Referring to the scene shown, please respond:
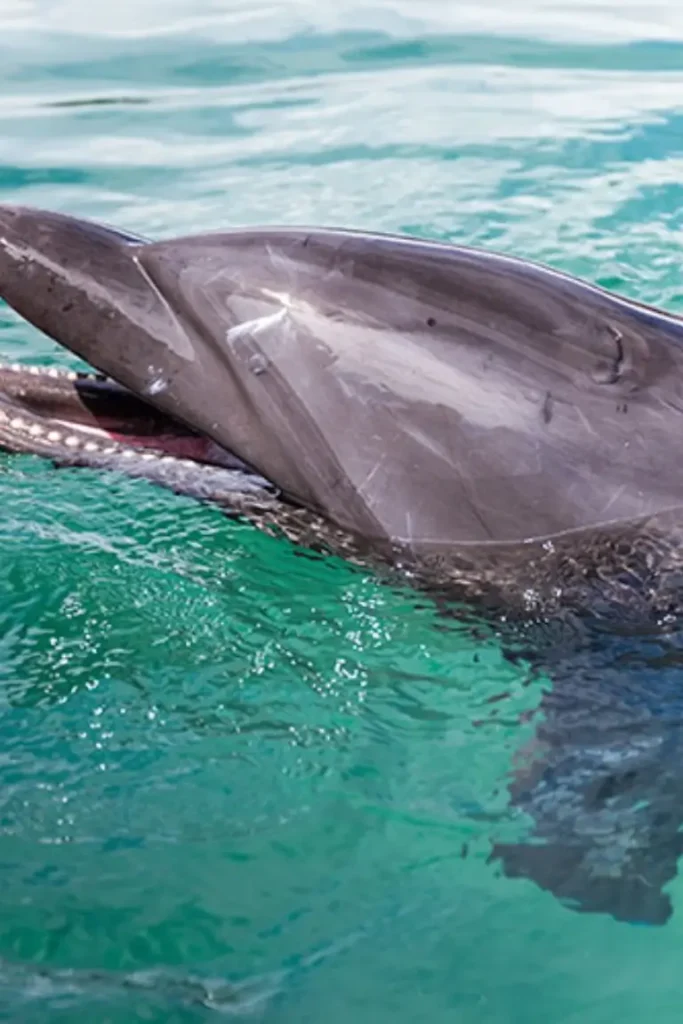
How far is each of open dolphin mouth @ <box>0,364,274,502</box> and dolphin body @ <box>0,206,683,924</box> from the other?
316 millimetres

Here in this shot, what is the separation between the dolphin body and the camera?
4836mm

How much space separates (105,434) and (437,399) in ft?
4.49

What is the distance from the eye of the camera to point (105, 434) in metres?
5.57

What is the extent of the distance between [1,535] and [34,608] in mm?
534

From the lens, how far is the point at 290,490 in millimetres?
5074

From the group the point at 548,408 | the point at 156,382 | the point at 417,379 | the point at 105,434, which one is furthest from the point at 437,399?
the point at 105,434

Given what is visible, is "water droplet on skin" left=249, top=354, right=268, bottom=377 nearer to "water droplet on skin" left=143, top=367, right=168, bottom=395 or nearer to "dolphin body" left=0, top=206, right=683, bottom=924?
"dolphin body" left=0, top=206, right=683, bottom=924

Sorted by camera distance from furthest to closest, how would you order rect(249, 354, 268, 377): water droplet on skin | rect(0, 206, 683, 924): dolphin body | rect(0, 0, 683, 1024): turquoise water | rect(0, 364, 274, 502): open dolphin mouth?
rect(0, 364, 274, 502): open dolphin mouth, rect(249, 354, 268, 377): water droplet on skin, rect(0, 206, 683, 924): dolphin body, rect(0, 0, 683, 1024): turquoise water

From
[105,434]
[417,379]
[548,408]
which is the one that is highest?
[417,379]

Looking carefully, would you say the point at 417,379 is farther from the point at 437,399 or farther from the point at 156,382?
the point at 156,382

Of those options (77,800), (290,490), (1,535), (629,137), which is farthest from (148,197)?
(77,800)

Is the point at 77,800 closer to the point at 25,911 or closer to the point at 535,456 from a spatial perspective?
the point at 25,911

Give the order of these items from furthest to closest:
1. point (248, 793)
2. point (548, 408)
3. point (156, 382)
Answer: point (156, 382) < point (548, 408) < point (248, 793)

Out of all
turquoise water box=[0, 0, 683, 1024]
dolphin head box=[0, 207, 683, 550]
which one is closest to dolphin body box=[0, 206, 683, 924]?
dolphin head box=[0, 207, 683, 550]
